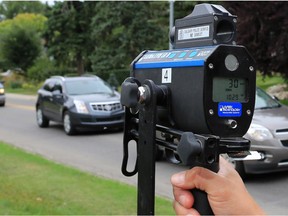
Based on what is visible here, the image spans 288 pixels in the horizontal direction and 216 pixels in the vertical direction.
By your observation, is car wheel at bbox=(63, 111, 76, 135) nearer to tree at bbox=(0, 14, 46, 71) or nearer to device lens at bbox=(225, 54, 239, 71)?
device lens at bbox=(225, 54, 239, 71)

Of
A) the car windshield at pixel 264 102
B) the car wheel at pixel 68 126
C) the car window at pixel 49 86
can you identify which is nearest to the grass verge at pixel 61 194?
the car windshield at pixel 264 102

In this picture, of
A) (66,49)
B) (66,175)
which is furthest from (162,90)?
(66,49)

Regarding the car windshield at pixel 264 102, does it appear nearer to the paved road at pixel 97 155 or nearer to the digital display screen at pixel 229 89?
the paved road at pixel 97 155

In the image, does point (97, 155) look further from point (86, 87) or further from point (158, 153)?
point (158, 153)

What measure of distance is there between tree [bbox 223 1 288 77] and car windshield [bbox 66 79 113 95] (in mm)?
5235

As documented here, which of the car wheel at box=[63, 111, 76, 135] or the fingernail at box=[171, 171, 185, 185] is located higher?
Answer: the fingernail at box=[171, 171, 185, 185]

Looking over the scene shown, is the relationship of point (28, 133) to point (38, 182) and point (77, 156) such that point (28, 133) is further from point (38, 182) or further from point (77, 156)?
point (38, 182)

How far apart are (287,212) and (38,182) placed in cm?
314

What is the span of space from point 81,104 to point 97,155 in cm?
328

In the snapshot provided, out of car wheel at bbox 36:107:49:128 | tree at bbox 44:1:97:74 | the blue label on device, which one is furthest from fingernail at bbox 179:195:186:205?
tree at bbox 44:1:97:74

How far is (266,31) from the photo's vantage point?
56.0 feet

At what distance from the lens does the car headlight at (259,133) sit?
6953 millimetres

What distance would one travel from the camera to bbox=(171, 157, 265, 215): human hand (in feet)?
4.82

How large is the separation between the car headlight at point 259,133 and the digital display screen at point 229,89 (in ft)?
→ 18.1
